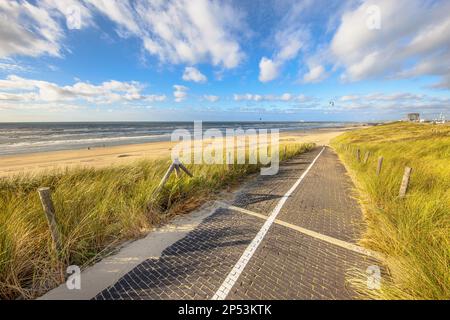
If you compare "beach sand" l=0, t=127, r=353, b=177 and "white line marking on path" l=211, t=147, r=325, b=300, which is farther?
"beach sand" l=0, t=127, r=353, b=177

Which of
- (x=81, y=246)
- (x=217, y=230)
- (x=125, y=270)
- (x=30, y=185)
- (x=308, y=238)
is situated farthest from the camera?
(x=30, y=185)

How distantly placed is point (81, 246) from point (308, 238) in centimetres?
410

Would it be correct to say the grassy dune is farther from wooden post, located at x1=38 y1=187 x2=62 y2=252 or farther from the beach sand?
the beach sand

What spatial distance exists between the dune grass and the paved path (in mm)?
945

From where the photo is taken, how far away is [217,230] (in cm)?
416

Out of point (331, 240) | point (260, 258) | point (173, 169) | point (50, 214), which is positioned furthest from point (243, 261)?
point (173, 169)

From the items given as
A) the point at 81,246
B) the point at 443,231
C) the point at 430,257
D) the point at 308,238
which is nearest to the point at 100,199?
the point at 81,246

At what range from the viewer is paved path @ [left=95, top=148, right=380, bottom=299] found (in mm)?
2576

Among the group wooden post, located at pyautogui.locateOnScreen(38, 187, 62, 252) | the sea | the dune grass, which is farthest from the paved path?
the sea

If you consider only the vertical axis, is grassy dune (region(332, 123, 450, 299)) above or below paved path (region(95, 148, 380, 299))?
above

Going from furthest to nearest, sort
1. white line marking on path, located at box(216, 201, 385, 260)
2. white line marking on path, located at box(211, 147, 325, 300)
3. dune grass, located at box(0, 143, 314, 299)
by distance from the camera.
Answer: white line marking on path, located at box(216, 201, 385, 260) < dune grass, located at box(0, 143, 314, 299) < white line marking on path, located at box(211, 147, 325, 300)

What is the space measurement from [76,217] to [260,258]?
11.6ft

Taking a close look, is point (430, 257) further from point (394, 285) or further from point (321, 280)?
point (321, 280)
